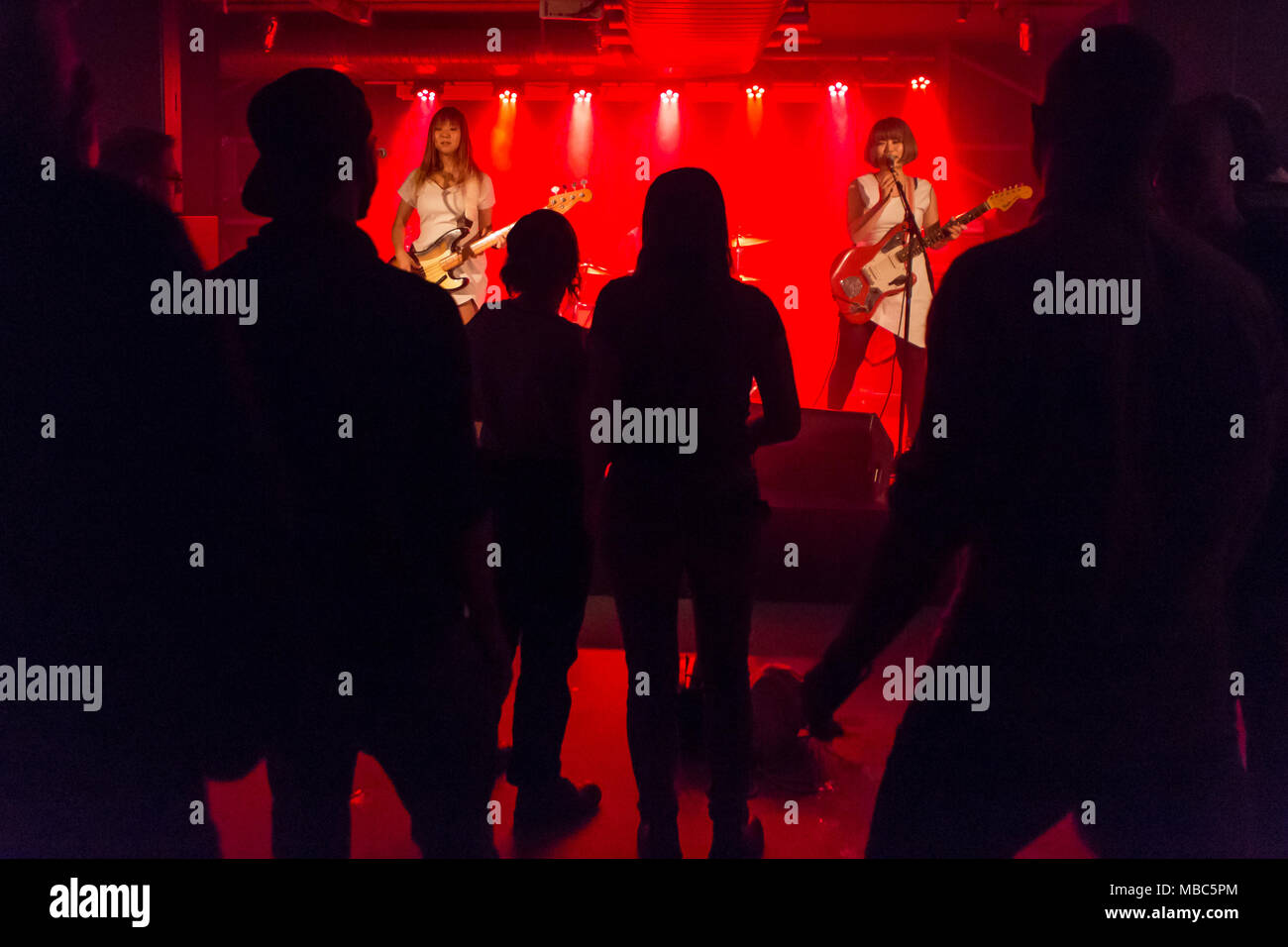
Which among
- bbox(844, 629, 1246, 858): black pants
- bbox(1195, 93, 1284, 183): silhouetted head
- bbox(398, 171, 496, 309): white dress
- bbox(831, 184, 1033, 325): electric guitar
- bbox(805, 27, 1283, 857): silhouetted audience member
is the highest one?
bbox(398, 171, 496, 309): white dress

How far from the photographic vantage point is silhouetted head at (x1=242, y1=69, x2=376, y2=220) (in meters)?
1.41

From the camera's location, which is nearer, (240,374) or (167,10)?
(240,374)

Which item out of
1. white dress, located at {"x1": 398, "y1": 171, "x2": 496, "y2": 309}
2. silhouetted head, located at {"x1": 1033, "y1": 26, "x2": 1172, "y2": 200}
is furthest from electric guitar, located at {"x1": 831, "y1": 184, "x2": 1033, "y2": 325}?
silhouetted head, located at {"x1": 1033, "y1": 26, "x2": 1172, "y2": 200}

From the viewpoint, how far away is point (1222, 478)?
1363mm

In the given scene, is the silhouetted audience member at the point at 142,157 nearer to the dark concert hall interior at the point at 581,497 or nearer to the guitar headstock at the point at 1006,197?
the dark concert hall interior at the point at 581,497

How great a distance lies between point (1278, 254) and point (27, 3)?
2378 mm

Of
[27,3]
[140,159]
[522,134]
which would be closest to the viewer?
[27,3]

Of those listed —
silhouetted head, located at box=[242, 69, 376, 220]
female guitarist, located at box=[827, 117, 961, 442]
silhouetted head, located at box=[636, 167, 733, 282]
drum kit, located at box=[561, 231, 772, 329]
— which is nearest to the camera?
silhouetted head, located at box=[242, 69, 376, 220]

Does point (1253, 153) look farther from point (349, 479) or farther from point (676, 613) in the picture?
point (349, 479)

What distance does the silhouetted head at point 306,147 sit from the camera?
1.41 meters

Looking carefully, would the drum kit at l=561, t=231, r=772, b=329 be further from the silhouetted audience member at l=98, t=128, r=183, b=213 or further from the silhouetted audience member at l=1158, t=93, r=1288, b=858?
the silhouetted audience member at l=1158, t=93, r=1288, b=858

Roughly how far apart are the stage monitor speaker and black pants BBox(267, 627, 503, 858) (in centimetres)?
201
